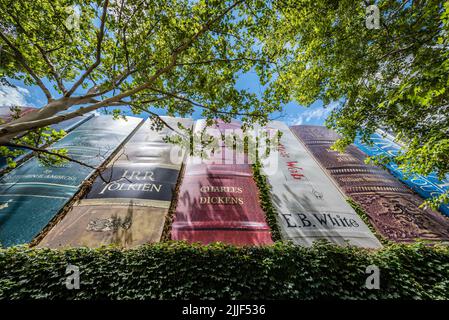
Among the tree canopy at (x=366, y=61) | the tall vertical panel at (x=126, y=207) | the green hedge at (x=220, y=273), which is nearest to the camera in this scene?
the green hedge at (x=220, y=273)

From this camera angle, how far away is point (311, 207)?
862 centimetres

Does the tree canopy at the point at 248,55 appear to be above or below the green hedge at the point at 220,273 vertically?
above

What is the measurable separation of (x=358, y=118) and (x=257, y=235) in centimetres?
603

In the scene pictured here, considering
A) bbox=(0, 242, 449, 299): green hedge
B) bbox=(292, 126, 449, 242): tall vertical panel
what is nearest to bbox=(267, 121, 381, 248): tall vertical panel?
bbox=(292, 126, 449, 242): tall vertical panel

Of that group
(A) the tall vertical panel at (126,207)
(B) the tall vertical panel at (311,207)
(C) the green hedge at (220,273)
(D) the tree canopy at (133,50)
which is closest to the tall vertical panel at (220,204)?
(A) the tall vertical panel at (126,207)

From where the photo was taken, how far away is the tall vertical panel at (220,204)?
712cm

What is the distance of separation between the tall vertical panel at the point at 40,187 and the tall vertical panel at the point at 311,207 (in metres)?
7.92

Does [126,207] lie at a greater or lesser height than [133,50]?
lesser

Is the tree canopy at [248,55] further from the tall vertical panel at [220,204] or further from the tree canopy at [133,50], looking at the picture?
the tall vertical panel at [220,204]

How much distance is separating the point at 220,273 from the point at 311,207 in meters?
5.56

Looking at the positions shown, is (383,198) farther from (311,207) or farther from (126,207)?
(126,207)

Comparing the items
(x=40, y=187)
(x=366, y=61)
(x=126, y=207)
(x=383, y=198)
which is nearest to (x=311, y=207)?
(x=383, y=198)
